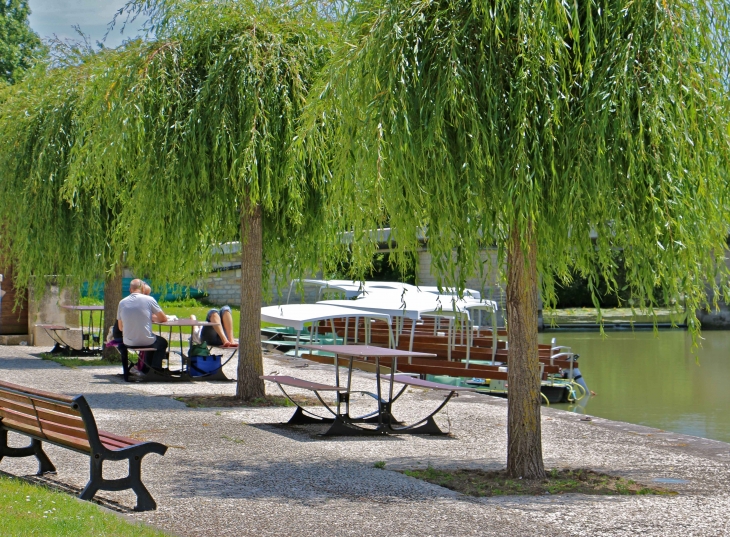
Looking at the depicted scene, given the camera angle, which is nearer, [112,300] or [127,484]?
[127,484]

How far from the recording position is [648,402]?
750 inches

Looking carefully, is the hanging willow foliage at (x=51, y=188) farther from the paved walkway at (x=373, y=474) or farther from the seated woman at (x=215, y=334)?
the paved walkway at (x=373, y=474)

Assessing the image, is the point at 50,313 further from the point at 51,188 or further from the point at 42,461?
the point at 42,461

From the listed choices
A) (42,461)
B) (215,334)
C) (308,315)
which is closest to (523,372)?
(42,461)

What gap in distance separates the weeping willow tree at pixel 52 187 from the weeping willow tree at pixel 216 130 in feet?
11.8

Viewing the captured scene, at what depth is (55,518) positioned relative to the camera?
18.5 feet

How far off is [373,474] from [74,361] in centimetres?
1194

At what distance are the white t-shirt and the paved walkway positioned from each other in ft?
6.80

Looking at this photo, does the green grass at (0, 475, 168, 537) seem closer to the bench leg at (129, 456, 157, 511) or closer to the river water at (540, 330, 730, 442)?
the bench leg at (129, 456, 157, 511)

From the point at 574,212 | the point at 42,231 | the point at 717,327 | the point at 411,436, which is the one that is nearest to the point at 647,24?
the point at 574,212

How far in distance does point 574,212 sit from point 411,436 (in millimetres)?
4105

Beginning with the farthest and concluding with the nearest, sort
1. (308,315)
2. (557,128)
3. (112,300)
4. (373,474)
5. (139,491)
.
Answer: (308,315) → (112,300) → (373,474) → (557,128) → (139,491)

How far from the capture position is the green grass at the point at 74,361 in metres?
18.0

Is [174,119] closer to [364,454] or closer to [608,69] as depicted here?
[364,454]
